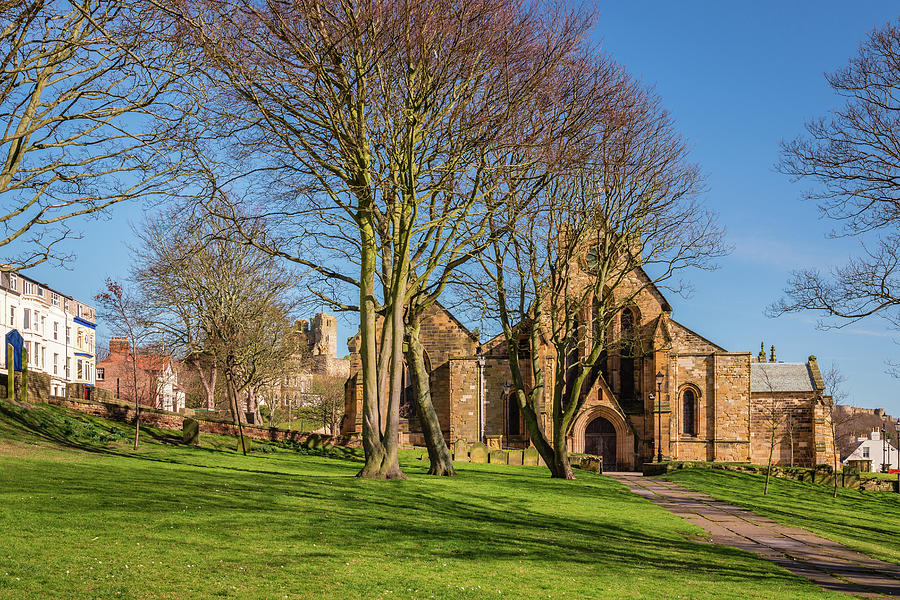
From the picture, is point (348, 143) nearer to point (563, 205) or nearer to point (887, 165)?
point (563, 205)

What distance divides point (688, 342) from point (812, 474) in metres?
13.1

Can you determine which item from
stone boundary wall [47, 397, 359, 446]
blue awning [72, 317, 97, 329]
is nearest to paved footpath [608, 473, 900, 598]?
stone boundary wall [47, 397, 359, 446]

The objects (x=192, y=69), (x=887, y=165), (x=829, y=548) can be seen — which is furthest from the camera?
(x=887, y=165)

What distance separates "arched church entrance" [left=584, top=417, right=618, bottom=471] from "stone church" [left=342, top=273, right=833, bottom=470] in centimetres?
6

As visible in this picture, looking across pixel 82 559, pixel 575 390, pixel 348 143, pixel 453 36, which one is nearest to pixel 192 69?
pixel 348 143

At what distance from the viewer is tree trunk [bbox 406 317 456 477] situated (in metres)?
23.9

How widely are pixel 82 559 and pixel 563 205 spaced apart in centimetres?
2141

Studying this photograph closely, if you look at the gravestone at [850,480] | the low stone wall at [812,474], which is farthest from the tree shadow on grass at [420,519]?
the gravestone at [850,480]

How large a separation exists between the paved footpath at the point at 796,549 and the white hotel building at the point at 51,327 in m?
49.8

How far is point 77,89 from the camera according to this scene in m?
16.2

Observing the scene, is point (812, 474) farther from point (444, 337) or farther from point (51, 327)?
point (51, 327)

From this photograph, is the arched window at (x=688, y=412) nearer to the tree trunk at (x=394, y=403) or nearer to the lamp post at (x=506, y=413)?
the lamp post at (x=506, y=413)

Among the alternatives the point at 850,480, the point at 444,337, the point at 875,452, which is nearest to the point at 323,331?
the point at 875,452

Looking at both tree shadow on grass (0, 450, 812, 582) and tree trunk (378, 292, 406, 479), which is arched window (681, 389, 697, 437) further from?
tree trunk (378, 292, 406, 479)
